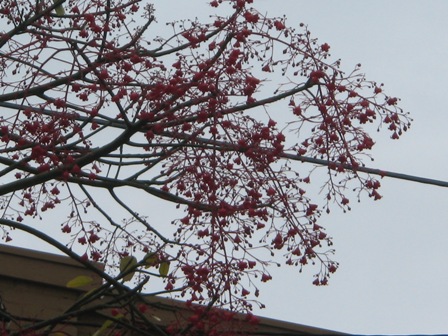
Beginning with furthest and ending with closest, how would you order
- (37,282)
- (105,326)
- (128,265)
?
(37,282) → (128,265) → (105,326)

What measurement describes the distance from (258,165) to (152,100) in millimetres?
664

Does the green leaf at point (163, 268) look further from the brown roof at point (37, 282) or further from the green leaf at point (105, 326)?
the brown roof at point (37, 282)

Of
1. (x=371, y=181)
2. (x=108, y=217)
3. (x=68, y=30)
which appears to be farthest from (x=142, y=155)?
(x=371, y=181)

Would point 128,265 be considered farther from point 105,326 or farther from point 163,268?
point 105,326

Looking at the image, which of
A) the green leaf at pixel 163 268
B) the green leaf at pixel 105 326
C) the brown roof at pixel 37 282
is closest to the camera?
the green leaf at pixel 105 326

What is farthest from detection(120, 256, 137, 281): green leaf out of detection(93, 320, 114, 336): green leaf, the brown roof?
the brown roof

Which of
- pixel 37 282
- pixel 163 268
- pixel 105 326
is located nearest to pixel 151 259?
pixel 163 268

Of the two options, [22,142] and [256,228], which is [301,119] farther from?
[22,142]

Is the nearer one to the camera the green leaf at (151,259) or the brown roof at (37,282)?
the green leaf at (151,259)

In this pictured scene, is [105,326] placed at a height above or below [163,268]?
below

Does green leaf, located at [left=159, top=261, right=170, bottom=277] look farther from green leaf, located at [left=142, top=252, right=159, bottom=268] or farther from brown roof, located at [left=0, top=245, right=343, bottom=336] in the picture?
brown roof, located at [left=0, top=245, right=343, bottom=336]

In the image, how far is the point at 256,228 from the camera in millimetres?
5484

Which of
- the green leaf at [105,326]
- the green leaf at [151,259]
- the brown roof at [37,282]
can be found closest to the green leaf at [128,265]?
the green leaf at [151,259]

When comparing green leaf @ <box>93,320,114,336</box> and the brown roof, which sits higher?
the brown roof
